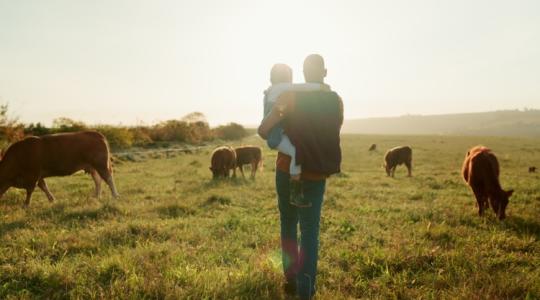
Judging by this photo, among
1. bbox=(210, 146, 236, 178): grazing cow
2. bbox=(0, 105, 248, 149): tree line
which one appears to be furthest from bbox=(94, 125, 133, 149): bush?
bbox=(210, 146, 236, 178): grazing cow

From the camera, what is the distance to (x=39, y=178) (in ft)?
32.9

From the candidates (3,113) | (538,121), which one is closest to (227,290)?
(3,113)

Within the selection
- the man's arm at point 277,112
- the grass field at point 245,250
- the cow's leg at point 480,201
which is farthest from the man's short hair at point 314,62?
the cow's leg at point 480,201

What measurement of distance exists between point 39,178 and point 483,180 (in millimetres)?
10826

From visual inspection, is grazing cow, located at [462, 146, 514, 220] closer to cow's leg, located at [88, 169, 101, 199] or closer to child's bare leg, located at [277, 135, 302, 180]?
child's bare leg, located at [277, 135, 302, 180]

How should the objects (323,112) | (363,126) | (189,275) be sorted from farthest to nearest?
(363,126) < (189,275) < (323,112)

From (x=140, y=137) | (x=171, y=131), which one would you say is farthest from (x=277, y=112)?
(x=171, y=131)

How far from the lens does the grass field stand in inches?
172

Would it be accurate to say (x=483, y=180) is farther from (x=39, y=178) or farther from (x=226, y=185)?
(x=39, y=178)

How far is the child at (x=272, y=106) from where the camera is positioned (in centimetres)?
382

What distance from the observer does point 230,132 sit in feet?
194

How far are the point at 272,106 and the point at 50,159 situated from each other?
846 cm

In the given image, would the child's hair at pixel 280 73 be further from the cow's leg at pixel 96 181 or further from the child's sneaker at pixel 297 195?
the cow's leg at pixel 96 181

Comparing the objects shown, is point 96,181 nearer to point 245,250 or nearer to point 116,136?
point 245,250
